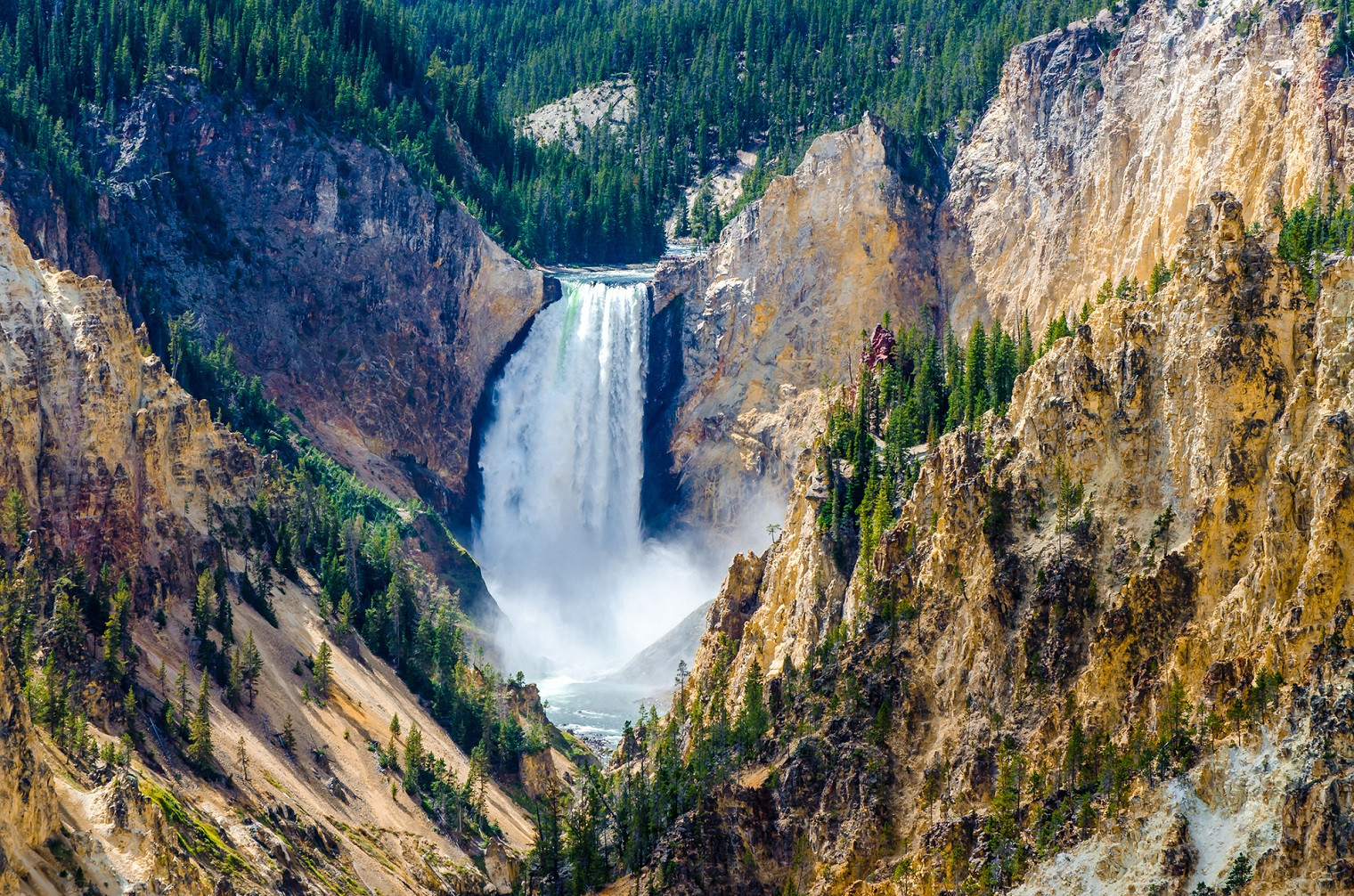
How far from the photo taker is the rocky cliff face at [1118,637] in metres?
73.2

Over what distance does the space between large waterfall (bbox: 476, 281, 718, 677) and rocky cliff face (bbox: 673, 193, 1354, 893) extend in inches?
2468

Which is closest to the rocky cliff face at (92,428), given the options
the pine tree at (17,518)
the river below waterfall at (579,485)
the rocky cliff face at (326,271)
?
the pine tree at (17,518)

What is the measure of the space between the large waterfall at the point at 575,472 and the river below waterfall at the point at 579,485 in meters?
0.08

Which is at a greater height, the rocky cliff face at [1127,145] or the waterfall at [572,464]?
the rocky cliff face at [1127,145]

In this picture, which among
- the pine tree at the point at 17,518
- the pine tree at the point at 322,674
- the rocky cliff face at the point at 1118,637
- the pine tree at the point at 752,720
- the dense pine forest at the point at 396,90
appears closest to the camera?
the rocky cliff face at the point at 1118,637

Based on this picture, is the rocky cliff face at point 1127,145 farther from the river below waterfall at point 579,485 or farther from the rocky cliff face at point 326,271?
the rocky cliff face at point 326,271

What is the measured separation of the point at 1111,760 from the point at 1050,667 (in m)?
7.35

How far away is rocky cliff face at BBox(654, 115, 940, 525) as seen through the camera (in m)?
156

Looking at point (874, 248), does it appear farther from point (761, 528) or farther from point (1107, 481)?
point (1107, 481)

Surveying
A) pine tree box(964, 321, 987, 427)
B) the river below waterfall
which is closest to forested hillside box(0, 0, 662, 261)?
the river below waterfall

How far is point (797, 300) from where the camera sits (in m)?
158

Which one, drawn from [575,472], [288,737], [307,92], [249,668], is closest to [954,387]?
[288,737]

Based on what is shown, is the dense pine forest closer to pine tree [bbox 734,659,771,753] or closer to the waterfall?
the waterfall

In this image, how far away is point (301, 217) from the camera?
166m
